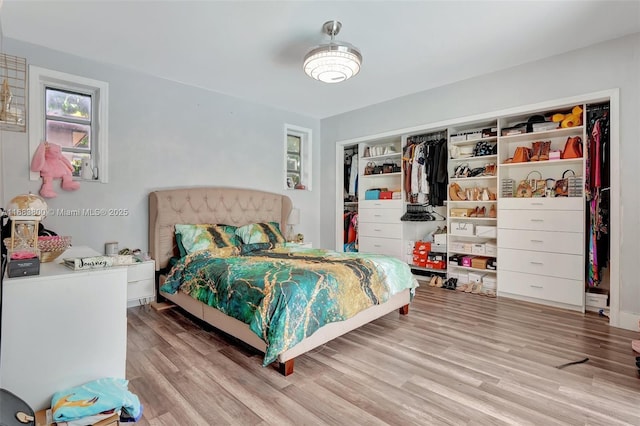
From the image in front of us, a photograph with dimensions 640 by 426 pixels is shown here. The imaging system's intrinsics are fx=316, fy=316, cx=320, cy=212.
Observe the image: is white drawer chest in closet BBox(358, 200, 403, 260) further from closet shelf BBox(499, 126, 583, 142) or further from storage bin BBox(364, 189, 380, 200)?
closet shelf BBox(499, 126, 583, 142)

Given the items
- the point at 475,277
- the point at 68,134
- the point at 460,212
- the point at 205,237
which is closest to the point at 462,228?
the point at 460,212

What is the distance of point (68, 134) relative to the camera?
335cm

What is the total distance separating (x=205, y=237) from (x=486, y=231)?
11.3ft

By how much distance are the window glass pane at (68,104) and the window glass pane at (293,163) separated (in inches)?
111

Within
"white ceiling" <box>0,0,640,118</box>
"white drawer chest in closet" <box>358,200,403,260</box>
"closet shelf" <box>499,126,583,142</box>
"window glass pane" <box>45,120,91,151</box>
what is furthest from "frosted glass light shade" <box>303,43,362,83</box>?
"window glass pane" <box>45,120,91,151</box>

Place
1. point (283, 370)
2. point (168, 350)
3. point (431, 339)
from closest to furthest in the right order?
1. point (283, 370)
2. point (168, 350)
3. point (431, 339)

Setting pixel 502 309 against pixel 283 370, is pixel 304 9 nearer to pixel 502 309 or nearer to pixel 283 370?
pixel 283 370

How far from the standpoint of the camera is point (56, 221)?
123 inches

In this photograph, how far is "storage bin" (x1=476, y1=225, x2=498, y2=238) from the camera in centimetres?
398

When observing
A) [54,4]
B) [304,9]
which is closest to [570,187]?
A: [304,9]

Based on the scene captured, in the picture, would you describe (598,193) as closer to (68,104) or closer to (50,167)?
(50,167)

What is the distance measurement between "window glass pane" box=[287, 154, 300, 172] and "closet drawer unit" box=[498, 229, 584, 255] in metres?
3.27

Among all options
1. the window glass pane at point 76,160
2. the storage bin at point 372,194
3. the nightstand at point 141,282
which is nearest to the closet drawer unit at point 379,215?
the storage bin at point 372,194

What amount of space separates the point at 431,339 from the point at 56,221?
370 cm
